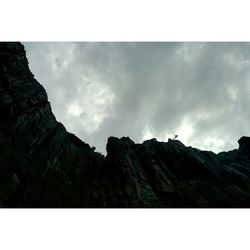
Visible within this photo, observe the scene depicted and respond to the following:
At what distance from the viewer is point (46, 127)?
221ft

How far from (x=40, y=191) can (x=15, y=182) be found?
A: 6.32m

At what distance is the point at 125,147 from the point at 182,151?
58.0 feet

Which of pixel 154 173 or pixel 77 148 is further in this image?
pixel 77 148

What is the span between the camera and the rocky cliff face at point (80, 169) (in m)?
49.0

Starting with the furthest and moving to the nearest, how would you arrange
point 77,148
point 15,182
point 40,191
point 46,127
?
point 77,148, point 46,127, point 40,191, point 15,182

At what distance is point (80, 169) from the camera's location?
69.4 meters

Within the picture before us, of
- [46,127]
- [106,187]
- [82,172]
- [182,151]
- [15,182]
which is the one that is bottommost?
[15,182]

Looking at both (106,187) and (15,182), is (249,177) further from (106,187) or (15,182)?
(15,182)

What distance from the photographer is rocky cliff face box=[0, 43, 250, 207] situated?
49.0m

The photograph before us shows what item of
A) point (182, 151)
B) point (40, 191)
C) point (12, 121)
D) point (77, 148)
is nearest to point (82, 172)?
point (77, 148)

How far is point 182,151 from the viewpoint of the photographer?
241ft

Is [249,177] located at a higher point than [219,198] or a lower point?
higher

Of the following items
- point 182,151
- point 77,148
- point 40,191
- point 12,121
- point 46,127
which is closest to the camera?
point 40,191

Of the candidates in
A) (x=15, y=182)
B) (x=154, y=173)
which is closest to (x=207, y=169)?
(x=154, y=173)
